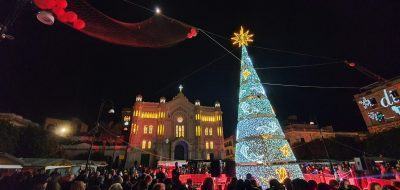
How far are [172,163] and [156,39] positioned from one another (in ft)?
95.0

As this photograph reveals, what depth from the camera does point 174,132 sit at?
149 feet

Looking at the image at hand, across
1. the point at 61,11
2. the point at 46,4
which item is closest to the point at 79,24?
the point at 61,11

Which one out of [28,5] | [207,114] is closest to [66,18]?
[28,5]

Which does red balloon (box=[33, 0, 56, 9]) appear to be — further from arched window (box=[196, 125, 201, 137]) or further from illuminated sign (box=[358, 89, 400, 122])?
illuminated sign (box=[358, 89, 400, 122])

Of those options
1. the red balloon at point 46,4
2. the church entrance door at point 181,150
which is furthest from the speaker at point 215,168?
the church entrance door at point 181,150

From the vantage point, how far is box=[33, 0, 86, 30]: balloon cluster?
518 centimetres

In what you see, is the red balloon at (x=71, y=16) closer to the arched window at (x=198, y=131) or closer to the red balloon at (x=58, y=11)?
the red balloon at (x=58, y=11)

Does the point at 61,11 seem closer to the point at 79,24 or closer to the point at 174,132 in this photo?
the point at 79,24

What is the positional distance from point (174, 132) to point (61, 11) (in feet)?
136

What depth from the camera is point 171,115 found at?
47062 millimetres

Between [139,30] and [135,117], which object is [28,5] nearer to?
[139,30]

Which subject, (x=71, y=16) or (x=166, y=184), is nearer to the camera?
(x=71, y=16)

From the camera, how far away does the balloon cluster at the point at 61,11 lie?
5180mm

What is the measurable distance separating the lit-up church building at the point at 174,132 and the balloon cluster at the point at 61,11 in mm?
36609
